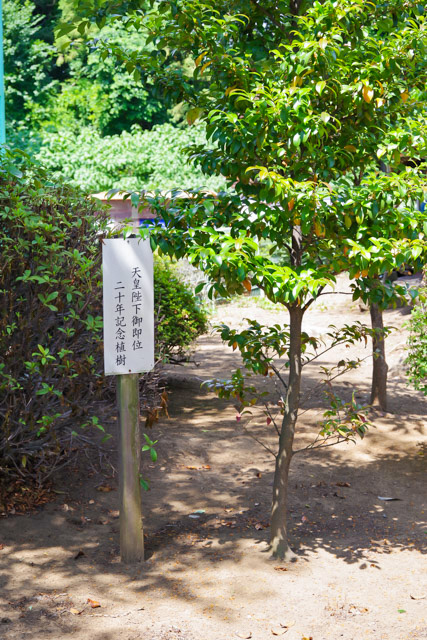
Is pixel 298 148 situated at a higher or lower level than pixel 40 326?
higher

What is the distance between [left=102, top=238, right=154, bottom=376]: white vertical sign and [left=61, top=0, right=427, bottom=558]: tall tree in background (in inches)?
7.8

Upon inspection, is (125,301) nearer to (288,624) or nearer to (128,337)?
(128,337)

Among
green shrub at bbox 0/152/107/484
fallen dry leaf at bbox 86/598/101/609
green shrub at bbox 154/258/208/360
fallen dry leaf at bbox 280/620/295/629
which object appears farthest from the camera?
green shrub at bbox 154/258/208/360

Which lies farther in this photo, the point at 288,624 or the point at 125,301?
Answer: the point at 125,301

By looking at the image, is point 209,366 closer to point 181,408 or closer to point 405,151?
point 181,408

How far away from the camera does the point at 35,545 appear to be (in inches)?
170

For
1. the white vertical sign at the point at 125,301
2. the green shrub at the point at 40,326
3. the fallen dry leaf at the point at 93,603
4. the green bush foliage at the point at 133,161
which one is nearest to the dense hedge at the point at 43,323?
the green shrub at the point at 40,326

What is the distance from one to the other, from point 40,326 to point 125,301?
34.3 inches

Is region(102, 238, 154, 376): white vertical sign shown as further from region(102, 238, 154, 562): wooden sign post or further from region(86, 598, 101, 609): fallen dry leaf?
region(86, 598, 101, 609): fallen dry leaf

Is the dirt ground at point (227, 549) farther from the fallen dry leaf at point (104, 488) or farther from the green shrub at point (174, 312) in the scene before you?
the green shrub at point (174, 312)

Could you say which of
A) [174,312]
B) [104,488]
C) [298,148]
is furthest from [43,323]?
[174,312]

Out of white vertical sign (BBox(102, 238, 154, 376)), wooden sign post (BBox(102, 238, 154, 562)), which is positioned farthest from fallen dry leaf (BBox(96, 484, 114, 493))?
white vertical sign (BBox(102, 238, 154, 376))

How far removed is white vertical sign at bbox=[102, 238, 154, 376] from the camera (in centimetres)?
392

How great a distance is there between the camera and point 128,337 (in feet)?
13.0
